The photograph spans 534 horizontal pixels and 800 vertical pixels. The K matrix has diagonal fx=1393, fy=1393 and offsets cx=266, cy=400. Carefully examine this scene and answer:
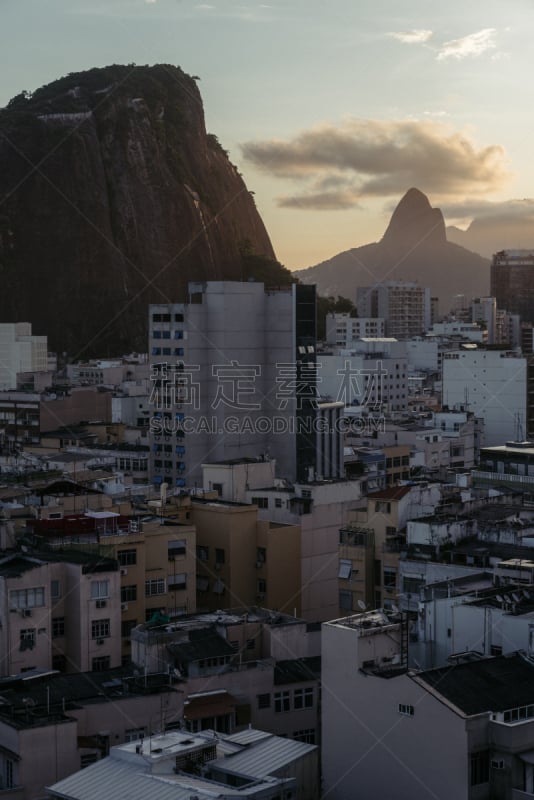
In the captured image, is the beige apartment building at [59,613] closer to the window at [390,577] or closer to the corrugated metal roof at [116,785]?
the corrugated metal roof at [116,785]

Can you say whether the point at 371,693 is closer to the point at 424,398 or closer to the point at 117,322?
the point at 424,398

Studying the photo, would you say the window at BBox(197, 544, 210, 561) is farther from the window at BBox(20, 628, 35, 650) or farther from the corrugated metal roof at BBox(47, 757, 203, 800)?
the corrugated metal roof at BBox(47, 757, 203, 800)

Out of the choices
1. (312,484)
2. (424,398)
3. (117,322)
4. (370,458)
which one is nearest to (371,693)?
(312,484)

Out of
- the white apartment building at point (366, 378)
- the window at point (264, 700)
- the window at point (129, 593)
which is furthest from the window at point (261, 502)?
the white apartment building at point (366, 378)

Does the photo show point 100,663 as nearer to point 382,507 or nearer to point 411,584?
point 411,584

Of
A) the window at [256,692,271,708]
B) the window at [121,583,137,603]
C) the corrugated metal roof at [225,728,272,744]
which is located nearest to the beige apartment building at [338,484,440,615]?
the window at [121,583,137,603]
